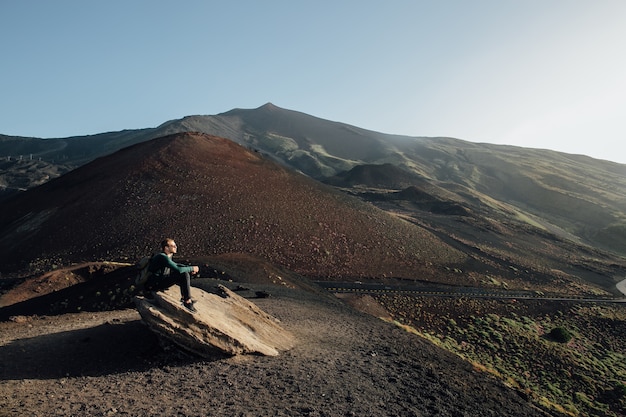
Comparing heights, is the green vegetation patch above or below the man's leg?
below

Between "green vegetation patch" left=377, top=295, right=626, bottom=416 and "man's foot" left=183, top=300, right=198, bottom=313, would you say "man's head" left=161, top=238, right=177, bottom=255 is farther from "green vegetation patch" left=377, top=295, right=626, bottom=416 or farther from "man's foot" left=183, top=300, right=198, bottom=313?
"green vegetation patch" left=377, top=295, right=626, bottom=416

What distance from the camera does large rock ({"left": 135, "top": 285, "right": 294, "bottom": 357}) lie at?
12.0 meters

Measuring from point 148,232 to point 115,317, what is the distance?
27.4 m

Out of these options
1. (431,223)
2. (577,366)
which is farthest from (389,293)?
(431,223)

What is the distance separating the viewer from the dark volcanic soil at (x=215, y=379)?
9.97 metres

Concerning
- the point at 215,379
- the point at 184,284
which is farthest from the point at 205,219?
the point at 215,379

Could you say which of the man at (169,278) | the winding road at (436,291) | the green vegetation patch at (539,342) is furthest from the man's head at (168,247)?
the winding road at (436,291)

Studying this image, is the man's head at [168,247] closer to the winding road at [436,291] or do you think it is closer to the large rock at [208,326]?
the large rock at [208,326]

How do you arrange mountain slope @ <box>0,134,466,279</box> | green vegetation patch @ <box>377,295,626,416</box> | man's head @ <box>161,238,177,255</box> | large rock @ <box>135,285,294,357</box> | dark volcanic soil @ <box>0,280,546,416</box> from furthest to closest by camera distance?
mountain slope @ <box>0,134,466,279</box> < green vegetation patch @ <box>377,295,626,416</box> < large rock @ <box>135,285,294,357</box> < man's head @ <box>161,238,177,255</box> < dark volcanic soil @ <box>0,280,546,416</box>

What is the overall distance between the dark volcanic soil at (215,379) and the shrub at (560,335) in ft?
72.8

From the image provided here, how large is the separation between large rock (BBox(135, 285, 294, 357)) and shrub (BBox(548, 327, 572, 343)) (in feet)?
95.7

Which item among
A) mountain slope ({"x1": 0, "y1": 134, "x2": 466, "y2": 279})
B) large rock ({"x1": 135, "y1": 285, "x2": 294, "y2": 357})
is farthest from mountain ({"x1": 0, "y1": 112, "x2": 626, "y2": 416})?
large rock ({"x1": 135, "y1": 285, "x2": 294, "y2": 357})

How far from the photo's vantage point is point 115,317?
57.1 ft

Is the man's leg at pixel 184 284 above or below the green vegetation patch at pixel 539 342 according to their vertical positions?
above
